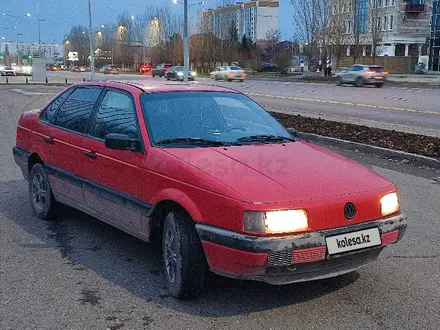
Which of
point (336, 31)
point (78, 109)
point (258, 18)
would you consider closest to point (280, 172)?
point (78, 109)

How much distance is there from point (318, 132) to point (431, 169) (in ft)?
12.4

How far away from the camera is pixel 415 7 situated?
77.0 meters

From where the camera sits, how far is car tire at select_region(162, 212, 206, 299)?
3.79 metres

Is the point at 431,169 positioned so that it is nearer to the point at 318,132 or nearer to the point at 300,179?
the point at 318,132

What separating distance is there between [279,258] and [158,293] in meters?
1.08

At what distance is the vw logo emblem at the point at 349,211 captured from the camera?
12.1ft

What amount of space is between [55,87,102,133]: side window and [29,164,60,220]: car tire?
628mm

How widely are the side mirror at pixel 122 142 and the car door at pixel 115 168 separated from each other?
0.05 metres

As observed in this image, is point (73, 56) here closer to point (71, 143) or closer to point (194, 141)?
point (71, 143)

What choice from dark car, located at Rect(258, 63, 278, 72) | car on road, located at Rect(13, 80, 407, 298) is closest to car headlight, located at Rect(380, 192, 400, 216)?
car on road, located at Rect(13, 80, 407, 298)

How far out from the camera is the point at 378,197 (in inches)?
153

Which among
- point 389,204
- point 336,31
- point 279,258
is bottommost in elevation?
point 279,258

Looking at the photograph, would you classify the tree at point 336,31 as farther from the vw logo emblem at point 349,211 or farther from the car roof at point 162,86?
the vw logo emblem at point 349,211

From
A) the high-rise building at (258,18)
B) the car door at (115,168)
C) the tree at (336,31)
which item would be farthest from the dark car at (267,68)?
the car door at (115,168)
